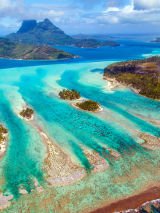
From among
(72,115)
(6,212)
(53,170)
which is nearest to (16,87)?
(72,115)

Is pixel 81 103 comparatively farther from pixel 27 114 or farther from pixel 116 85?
pixel 116 85

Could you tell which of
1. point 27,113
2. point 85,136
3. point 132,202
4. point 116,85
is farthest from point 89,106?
point 132,202

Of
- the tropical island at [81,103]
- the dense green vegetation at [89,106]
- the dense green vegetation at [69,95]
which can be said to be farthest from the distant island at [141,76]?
the dense green vegetation at [69,95]

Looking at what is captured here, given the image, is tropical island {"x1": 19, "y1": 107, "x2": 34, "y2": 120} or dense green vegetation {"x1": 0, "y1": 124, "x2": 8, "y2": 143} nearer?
dense green vegetation {"x1": 0, "y1": 124, "x2": 8, "y2": 143}

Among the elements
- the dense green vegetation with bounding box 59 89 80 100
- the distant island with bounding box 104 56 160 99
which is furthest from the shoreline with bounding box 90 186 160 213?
the distant island with bounding box 104 56 160 99

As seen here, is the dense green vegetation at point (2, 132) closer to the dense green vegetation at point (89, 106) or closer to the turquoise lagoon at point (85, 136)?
the turquoise lagoon at point (85, 136)

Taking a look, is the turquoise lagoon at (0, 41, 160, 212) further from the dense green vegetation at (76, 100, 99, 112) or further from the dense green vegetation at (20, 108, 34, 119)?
the dense green vegetation at (76, 100, 99, 112)
